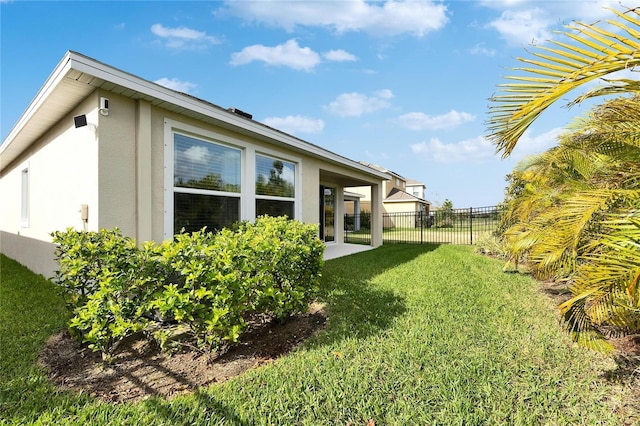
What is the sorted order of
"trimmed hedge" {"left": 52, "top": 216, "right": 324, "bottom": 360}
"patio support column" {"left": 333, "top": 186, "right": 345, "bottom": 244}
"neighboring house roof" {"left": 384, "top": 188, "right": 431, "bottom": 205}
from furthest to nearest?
"neighboring house roof" {"left": 384, "top": 188, "right": 431, "bottom": 205}
"patio support column" {"left": 333, "top": 186, "right": 345, "bottom": 244}
"trimmed hedge" {"left": 52, "top": 216, "right": 324, "bottom": 360}

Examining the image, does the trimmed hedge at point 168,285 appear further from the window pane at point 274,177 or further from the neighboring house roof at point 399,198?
the neighboring house roof at point 399,198

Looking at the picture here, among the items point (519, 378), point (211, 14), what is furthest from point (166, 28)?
point (519, 378)

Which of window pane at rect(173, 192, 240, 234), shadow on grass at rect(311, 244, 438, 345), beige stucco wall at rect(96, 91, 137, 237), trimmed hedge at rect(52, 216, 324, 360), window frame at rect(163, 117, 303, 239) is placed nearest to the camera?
trimmed hedge at rect(52, 216, 324, 360)

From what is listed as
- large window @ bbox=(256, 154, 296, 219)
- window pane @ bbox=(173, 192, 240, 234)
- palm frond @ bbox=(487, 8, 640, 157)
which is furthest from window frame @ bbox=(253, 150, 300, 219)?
palm frond @ bbox=(487, 8, 640, 157)

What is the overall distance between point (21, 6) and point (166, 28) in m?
2.36

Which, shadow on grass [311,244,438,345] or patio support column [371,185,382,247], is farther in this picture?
patio support column [371,185,382,247]

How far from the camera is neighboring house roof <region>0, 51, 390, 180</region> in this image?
3.89m

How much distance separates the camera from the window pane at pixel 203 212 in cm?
522

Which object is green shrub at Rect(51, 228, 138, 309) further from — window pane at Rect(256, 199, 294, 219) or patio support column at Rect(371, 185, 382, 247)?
patio support column at Rect(371, 185, 382, 247)

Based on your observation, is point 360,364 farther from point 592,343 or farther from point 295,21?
point 295,21

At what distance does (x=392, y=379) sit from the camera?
9.35ft

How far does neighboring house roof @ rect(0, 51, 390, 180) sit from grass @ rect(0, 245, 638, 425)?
11.1ft

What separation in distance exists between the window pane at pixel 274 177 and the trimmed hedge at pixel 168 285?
3463 millimetres

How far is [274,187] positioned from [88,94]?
3.95 metres
